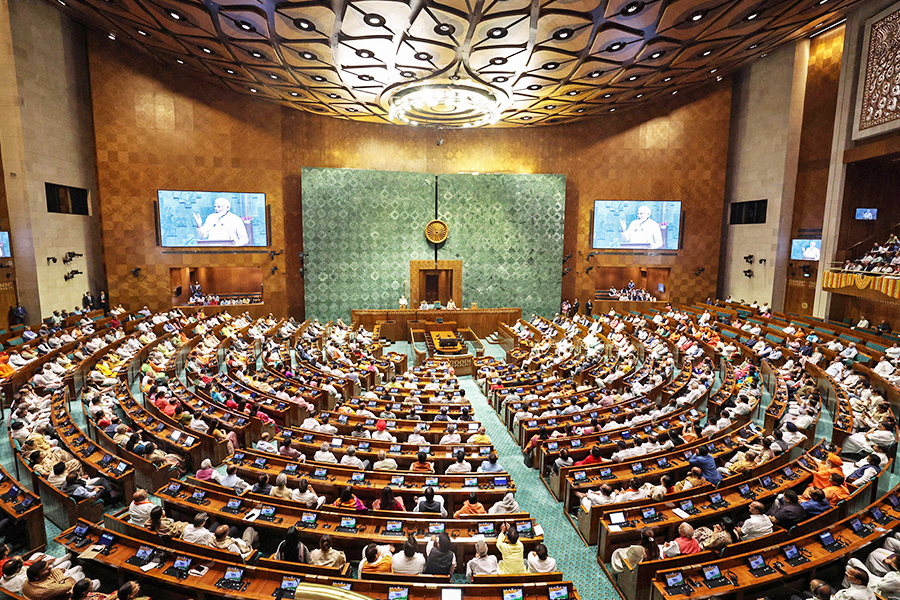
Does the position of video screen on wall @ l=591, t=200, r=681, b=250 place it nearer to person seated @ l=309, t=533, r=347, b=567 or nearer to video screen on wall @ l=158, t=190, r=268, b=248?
video screen on wall @ l=158, t=190, r=268, b=248

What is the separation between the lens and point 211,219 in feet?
67.3

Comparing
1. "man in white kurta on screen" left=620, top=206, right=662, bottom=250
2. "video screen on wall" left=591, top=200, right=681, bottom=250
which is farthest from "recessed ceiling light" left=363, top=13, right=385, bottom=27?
"man in white kurta on screen" left=620, top=206, right=662, bottom=250

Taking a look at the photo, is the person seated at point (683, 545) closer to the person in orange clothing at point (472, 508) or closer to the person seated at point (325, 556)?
the person in orange clothing at point (472, 508)

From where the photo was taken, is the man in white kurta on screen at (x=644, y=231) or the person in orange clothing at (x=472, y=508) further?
the man in white kurta on screen at (x=644, y=231)

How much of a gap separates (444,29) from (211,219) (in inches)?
574

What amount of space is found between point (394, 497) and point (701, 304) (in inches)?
843

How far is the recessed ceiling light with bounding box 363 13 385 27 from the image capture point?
1197 cm

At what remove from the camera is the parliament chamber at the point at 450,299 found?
17.3 ft

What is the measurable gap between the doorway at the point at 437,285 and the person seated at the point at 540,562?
63.0ft

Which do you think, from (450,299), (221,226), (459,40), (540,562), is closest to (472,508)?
(540,562)

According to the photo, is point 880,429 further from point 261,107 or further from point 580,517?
point 261,107

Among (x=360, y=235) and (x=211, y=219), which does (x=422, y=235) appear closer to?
(x=360, y=235)

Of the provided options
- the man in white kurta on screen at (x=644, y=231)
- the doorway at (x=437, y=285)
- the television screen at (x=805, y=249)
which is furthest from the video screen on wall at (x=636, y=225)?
the doorway at (x=437, y=285)

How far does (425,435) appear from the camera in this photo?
Answer: 862cm
